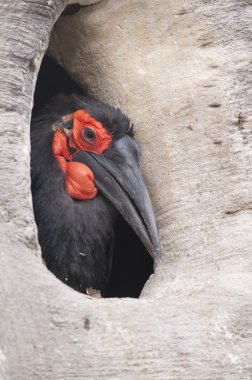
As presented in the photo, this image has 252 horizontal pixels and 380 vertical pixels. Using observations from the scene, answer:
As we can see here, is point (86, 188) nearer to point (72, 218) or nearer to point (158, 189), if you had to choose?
point (72, 218)

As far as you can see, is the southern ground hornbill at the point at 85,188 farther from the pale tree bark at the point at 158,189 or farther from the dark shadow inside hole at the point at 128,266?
the dark shadow inside hole at the point at 128,266

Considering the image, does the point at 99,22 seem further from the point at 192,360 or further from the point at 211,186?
the point at 192,360

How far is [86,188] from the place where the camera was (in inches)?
128

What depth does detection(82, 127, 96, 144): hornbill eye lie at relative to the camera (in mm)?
3314

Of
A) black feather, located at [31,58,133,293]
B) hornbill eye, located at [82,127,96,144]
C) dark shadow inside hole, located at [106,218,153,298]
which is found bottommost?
dark shadow inside hole, located at [106,218,153,298]

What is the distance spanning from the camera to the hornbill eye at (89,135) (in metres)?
3.31

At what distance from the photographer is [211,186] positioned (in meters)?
3.06

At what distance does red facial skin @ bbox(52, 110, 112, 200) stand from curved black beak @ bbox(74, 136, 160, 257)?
2 centimetres

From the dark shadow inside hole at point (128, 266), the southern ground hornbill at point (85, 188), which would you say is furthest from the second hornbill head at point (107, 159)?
the dark shadow inside hole at point (128, 266)

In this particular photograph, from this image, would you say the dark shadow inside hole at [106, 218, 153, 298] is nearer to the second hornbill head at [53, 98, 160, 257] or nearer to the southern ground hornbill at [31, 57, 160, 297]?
the southern ground hornbill at [31, 57, 160, 297]

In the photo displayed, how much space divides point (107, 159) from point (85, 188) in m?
0.12

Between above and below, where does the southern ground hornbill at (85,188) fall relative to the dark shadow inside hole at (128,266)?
above

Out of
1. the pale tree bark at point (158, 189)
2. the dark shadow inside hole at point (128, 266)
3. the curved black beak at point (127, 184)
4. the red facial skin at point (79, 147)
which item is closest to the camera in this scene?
the pale tree bark at point (158, 189)

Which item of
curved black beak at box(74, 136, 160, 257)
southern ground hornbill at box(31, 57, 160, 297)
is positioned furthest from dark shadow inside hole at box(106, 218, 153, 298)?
curved black beak at box(74, 136, 160, 257)
